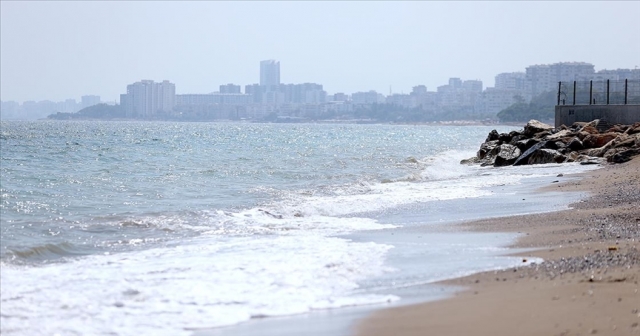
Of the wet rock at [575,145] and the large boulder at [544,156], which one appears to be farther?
the wet rock at [575,145]

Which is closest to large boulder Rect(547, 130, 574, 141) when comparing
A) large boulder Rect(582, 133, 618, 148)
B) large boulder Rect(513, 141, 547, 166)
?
large boulder Rect(582, 133, 618, 148)

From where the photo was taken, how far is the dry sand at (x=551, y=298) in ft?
19.1

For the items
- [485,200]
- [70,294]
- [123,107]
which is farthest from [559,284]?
[123,107]

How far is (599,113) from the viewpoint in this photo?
38.5 m

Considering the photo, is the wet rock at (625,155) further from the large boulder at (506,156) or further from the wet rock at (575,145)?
the large boulder at (506,156)

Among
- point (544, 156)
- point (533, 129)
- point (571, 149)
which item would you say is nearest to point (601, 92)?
point (533, 129)

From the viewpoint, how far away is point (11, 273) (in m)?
8.33

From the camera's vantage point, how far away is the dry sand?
5.82 meters

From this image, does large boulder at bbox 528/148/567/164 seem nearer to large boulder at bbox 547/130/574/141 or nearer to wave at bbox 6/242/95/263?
large boulder at bbox 547/130/574/141

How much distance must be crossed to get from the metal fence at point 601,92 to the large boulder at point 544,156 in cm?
1373

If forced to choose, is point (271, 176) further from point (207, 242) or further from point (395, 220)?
point (207, 242)

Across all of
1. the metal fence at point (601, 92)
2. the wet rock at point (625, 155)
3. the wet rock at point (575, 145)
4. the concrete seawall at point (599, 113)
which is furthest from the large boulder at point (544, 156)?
the metal fence at point (601, 92)

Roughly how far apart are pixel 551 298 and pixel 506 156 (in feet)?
71.6

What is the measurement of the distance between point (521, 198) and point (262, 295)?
30.4 ft
